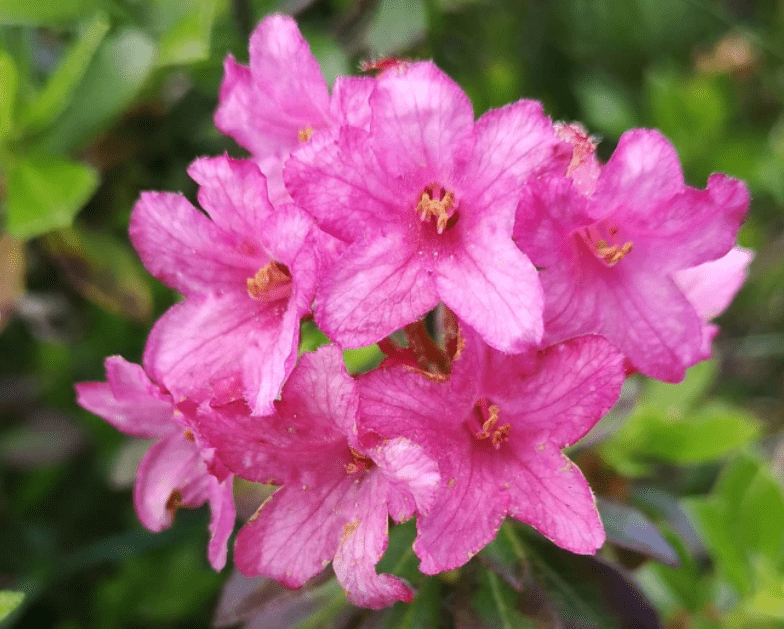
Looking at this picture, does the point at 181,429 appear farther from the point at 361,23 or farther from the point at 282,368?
the point at 361,23

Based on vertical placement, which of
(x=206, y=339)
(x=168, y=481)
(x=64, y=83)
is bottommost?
(x=168, y=481)

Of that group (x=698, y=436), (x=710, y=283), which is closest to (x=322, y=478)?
(x=710, y=283)

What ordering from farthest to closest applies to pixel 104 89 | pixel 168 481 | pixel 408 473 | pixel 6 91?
pixel 104 89
pixel 6 91
pixel 168 481
pixel 408 473

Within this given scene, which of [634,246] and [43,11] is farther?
[43,11]

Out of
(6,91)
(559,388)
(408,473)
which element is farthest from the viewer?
(6,91)

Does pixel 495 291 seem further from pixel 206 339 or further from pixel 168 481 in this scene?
pixel 168 481

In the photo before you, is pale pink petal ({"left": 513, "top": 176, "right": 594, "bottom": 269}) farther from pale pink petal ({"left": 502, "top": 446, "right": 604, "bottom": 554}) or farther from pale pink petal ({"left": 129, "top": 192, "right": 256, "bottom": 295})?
pale pink petal ({"left": 129, "top": 192, "right": 256, "bottom": 295})

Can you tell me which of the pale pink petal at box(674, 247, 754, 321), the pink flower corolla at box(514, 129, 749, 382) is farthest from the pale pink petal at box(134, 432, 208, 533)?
the pale pink petal at box(674, 247, 754, 321)

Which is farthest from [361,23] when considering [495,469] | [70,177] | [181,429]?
[495,469]
